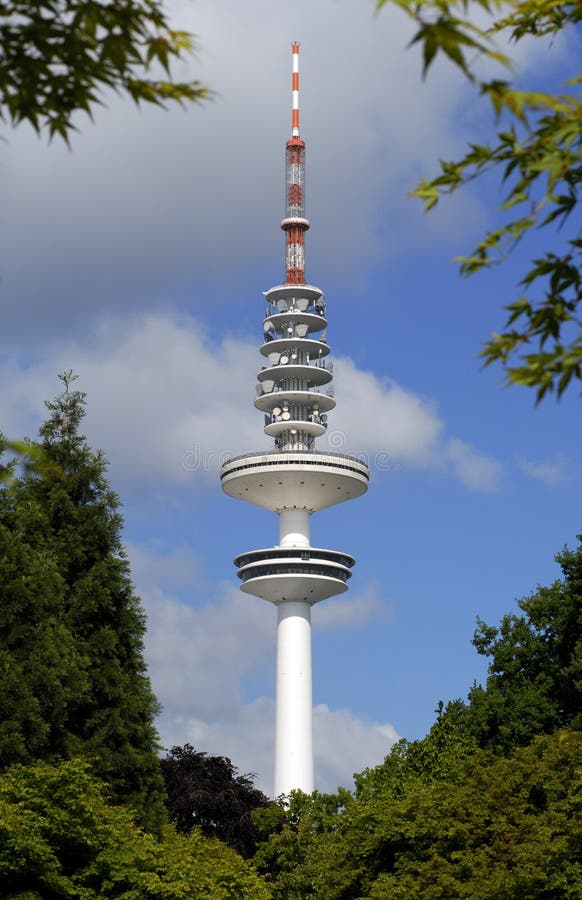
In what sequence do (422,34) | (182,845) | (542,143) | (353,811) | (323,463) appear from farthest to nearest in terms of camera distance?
(323,463) → (353,811) → (182,845) → (542,143) → (422,34)

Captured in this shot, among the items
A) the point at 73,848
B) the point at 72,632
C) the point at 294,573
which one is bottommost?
the point at 73,848

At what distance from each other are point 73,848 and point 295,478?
79.4 metres

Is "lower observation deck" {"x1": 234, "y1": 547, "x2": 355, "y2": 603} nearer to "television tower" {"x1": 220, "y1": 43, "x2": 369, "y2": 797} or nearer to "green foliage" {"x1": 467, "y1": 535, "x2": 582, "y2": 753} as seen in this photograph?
"television tower" {"x1": 220, "y1": 43, "x2": 369, "y2": 797}

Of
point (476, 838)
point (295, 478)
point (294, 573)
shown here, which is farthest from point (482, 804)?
point (295, 478)

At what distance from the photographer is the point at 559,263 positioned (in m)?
9.73

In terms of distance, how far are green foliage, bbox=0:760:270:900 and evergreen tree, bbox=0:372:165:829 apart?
2431mm

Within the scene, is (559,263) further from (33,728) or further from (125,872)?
(33,728)

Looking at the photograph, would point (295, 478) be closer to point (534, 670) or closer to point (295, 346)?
point (295, 346)

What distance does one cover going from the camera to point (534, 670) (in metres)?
61.8

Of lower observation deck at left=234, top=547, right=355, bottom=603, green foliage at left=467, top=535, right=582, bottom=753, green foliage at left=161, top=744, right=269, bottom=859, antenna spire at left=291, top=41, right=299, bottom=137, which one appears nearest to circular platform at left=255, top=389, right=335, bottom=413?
lower observation deck at left=234, top=547, right=355, bottom=603

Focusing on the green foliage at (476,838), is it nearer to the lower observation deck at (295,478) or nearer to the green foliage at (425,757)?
the green foliage at (425,757)

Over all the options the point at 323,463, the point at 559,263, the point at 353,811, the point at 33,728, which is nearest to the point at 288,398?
the point at 323,463

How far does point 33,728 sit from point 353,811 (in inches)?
512

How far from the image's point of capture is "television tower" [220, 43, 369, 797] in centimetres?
11269
